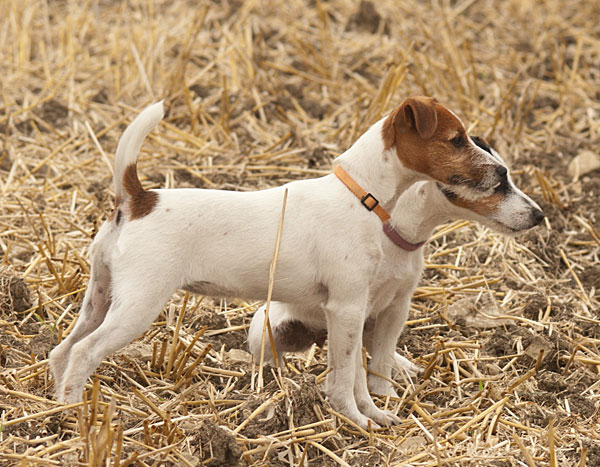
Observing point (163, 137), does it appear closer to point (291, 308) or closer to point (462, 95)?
point (462, 95)

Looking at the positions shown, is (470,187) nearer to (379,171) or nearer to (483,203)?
(483,203)

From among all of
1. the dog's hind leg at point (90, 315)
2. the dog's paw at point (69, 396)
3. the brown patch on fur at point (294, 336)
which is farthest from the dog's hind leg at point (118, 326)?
the brown patch on fur at point (294, 336)

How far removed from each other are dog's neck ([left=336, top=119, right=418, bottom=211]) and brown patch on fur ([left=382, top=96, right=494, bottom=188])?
0.04 meters

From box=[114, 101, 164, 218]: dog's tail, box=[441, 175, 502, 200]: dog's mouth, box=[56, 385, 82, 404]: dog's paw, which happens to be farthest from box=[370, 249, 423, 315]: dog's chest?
box=[56, 385, 82, 404]: dog's paw

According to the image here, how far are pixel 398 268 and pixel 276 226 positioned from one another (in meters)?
A: 0.66

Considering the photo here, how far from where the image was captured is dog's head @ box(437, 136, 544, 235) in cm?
395

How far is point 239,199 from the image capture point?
3.86m

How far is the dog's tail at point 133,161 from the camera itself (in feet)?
11.9

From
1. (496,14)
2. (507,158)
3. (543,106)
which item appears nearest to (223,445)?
(507,158)

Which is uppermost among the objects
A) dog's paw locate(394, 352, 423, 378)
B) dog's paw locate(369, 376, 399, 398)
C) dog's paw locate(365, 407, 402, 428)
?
dog's paw locate(365, 407, 402, 428)

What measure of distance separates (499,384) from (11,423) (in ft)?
7.62

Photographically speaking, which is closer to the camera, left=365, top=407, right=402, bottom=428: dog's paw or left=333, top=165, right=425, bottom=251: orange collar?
left=333, top=165, right=425, bottom=251: orange collar

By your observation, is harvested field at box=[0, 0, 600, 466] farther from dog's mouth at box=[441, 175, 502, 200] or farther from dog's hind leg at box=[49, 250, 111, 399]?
dog's mouth at box=[441, 175, 502, 200]

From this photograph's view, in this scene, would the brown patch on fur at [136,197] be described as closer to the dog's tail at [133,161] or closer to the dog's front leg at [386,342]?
the dog's tail at [133,161]
